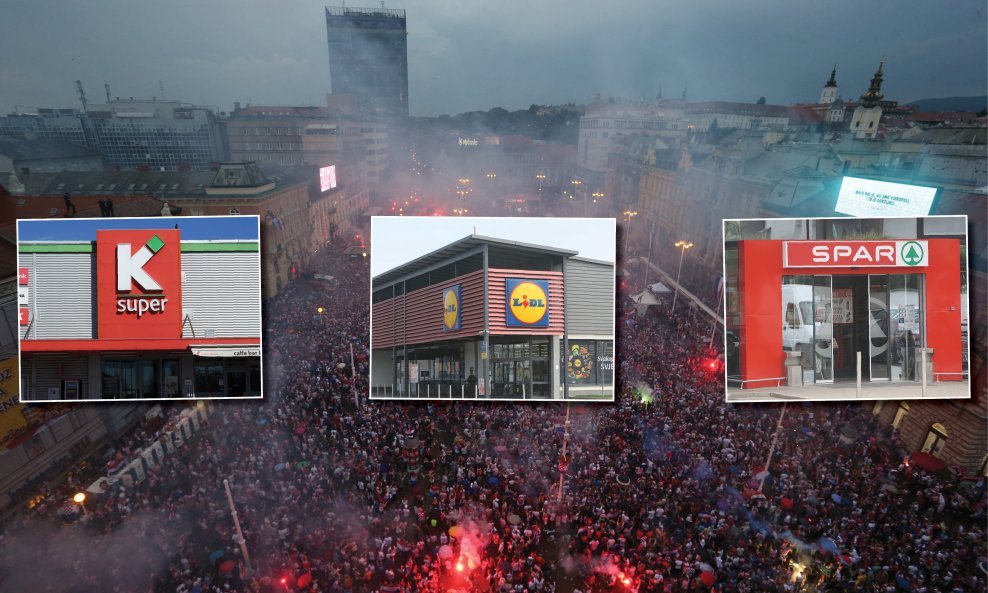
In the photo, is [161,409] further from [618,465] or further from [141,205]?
[618,465]

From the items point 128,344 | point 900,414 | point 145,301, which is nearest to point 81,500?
point 128,344

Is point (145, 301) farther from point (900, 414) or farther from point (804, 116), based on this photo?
point (804, 116)

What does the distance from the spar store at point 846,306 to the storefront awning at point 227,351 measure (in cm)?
781

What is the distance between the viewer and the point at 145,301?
812 cm

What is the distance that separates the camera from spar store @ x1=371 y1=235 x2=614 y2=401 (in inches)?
309

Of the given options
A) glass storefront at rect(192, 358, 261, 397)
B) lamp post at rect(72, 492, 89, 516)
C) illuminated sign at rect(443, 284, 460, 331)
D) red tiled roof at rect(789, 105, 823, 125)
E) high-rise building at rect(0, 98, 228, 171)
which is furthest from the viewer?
red tiled roof at rect(789, 105, 823, 125)

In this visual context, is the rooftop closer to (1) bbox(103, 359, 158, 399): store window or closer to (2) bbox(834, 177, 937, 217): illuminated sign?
(1) bbox(103, 359, 158, 399): store window

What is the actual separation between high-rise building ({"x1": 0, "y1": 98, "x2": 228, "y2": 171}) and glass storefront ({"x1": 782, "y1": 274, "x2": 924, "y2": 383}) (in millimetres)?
40361

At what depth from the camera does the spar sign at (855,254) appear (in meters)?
7.84

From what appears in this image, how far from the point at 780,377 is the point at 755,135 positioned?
20444mm

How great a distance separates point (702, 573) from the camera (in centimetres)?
790

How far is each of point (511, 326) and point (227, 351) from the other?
15.5 feet

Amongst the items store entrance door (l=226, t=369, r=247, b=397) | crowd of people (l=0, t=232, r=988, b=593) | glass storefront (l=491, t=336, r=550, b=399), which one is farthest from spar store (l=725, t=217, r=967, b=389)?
store entrance door (l=226, t=369, r=247, b=397)

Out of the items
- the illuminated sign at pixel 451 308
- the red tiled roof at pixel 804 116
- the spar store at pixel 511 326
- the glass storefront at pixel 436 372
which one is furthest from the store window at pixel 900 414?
the red tiled roof at pixel 804 116
